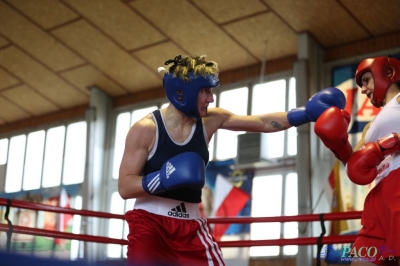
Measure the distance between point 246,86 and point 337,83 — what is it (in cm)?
153

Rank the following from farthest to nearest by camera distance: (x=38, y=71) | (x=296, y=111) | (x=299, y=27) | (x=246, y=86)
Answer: (x=38, y=71) < (x=246, y=86) < (x=299, y=27) < (x=296, y=111)

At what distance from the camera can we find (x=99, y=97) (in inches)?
439

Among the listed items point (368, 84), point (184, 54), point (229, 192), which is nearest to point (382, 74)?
point (368, 84)

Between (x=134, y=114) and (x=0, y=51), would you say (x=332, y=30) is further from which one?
(x=0, y=51)

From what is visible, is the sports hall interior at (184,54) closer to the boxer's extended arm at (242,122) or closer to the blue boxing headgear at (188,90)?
the boxer's extended arm at (242,122)

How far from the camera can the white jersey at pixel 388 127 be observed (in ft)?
→ 9.34

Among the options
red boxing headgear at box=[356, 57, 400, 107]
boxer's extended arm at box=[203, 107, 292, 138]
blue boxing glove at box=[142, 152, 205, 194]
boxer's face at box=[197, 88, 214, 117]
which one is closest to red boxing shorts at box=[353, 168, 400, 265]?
red boxing headgear at box=[356, 57, 400, 107]

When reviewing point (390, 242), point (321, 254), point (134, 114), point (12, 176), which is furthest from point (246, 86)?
point (390, 242)

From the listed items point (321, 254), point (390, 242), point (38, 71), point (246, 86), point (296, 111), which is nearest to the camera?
point (390, 242)

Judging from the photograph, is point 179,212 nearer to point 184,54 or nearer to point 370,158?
point 370,158

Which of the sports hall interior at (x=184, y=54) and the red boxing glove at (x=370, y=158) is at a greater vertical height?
the sports hall interior at (x=184, y=54)

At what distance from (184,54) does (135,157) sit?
6.62 m

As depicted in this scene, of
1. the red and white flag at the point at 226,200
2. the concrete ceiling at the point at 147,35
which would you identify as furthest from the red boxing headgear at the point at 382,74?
the red and white flag at the point at 226,200

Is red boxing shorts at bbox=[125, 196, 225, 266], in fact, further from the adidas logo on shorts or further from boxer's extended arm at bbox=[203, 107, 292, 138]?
boxer's extended arm at bbox=[203, 107, 292, 138]
